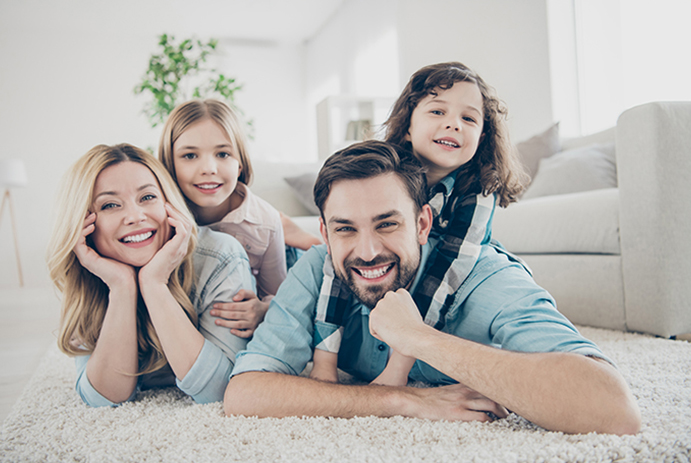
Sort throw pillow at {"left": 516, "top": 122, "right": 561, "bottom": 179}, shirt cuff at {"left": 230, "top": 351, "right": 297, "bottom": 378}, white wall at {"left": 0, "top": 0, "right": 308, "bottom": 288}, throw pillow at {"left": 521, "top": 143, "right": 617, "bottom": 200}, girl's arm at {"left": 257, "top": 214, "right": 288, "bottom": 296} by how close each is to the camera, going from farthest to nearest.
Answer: white wall at {"left": 0, "top": 0, "right": 308, "bottom": 288}
throw pillow at {"left": 516, "top": 122, "right": 561, "bottom": 179}
throw pillow at {"left": 521, "top": 143, "right": 617, "bottom": 200}
girl's arm at {"left": 257, "top": 214, "right": 288, "bottom": 296}
shirt cuff at {"left": 230, "top": 351, "right": 297, "bottom": 378}

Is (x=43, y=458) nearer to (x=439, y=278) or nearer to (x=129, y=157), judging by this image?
(x=129, y=157)

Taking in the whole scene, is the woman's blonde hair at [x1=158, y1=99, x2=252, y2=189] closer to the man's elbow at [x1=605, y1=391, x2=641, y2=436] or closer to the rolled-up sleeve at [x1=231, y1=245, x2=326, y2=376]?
the rolled-up sleeve at [x1=231, y1=245, x2=326, y2=376]

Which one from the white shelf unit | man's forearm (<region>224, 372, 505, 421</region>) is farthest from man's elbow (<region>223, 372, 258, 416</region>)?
the white shelf unit

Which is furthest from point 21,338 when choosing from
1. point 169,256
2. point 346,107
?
point 346,107

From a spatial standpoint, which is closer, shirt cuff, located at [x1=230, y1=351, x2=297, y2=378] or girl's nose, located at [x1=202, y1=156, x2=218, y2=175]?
shirt cuff, located at [x1=230, y1=351, x2=297, y2=378]

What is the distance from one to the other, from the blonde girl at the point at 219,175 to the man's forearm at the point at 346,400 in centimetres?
53

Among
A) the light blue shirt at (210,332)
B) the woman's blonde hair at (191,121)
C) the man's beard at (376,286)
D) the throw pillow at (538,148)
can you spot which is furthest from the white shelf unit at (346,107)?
the man's beard at (376,286)

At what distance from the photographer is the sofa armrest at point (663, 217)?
1.61m

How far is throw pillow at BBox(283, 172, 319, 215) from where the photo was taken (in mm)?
2812

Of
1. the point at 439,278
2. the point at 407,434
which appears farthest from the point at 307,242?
the point at 407,434

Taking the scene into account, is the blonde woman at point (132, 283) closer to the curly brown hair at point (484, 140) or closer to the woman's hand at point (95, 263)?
the woman's hand at point (95, 263)

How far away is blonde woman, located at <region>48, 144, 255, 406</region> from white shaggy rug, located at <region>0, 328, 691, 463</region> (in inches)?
3.5

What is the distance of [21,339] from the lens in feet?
7.62

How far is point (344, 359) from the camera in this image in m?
1.29
